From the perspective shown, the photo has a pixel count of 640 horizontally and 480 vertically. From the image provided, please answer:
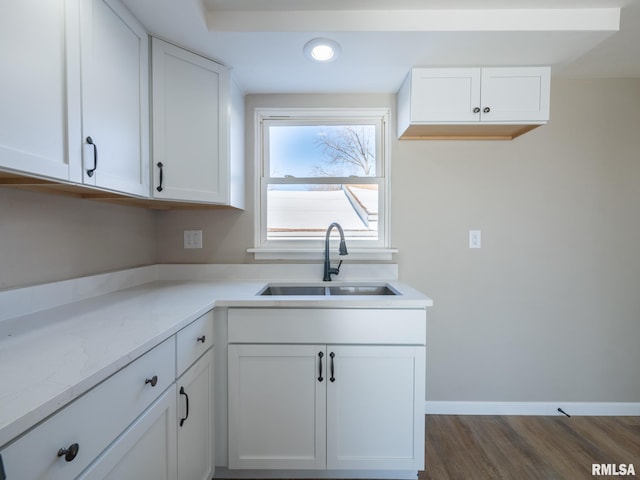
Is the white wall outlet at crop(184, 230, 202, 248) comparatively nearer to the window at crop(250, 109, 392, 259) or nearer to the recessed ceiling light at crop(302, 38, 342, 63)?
the window at crop(250, 109, 392, 259)

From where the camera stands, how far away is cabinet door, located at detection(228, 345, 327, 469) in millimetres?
1394

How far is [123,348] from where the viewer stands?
80 cm

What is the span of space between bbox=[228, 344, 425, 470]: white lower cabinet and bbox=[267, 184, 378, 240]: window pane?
84cm

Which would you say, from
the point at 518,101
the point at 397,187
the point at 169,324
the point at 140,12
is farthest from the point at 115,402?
the point at 518,101

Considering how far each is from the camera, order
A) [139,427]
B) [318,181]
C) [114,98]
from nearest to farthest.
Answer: [139,427], [114,98], [318,181]

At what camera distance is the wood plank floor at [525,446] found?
4.94ft

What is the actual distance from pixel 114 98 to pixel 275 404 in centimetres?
145

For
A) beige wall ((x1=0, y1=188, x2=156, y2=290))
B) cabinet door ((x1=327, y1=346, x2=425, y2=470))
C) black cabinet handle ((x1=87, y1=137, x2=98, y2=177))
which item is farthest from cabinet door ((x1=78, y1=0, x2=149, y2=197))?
cabinet door ((x1=327, y1=346, x2=425, y2=470))

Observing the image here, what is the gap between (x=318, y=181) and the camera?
6.59 feet

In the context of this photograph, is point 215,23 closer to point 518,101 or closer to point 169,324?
point 169,324

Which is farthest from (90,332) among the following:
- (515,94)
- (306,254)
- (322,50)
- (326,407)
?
(515,94)

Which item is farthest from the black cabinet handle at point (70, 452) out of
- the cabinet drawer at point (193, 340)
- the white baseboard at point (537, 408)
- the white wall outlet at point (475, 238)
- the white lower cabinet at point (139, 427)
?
the white wall outlet at point (475, 238)

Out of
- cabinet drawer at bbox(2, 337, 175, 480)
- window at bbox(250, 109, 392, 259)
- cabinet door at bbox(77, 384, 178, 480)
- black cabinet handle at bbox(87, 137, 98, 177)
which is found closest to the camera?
cabinet drawer at bbox(2, 337, 175, 480)

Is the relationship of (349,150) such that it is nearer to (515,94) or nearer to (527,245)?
(515,94)
